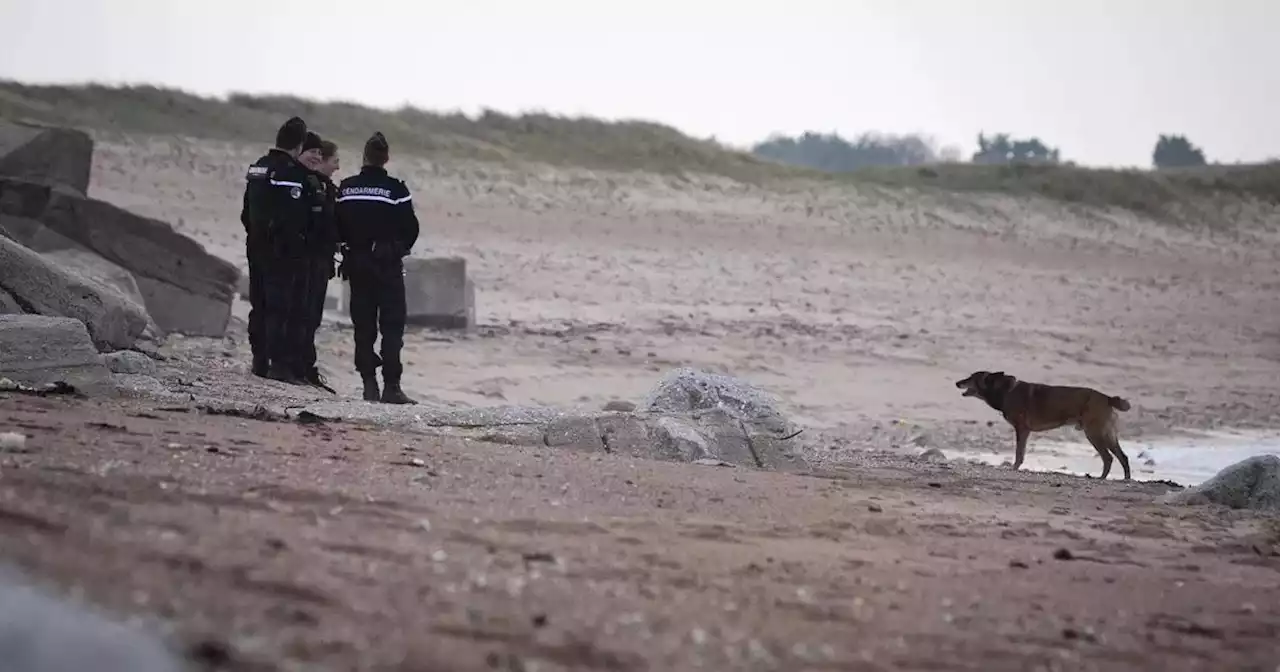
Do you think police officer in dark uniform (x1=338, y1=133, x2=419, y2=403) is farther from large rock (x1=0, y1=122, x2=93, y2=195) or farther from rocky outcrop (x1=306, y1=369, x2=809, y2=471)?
large rock (x1=0, y1=122, x2=93, y2=195)

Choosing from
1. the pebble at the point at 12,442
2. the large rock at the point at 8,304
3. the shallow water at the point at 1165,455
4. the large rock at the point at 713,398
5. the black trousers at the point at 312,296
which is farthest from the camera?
the shallow water at the point at 1165,455

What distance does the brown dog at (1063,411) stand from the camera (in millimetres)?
9961

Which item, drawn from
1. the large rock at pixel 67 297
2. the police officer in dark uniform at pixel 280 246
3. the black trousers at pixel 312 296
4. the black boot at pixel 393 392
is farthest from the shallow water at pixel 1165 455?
the large rock at pixel 67 297

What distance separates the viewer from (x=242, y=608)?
10.3 feet

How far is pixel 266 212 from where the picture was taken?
9141 millimetres

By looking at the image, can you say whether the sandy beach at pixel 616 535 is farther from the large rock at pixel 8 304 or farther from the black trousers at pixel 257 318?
the large rock at pixel 8 304

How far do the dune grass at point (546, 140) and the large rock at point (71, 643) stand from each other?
2565 cm

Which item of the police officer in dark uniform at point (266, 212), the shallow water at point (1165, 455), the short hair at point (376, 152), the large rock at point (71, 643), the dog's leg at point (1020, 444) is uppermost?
the short hair at point (376, 152)

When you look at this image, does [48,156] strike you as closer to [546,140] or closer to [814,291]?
[814,291]

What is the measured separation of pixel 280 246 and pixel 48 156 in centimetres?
425

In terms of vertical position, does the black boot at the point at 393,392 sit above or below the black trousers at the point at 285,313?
below

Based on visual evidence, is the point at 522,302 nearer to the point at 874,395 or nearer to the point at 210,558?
the point at 874,395

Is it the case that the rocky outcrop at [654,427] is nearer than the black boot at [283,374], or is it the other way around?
the rocky outcrop at [654,427]

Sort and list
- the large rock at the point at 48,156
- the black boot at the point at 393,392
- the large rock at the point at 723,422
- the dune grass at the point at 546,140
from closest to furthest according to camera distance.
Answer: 1. the large rock at the point at 723,422
2. the black boot at the point at 393,392
3. the large rock at the point at 48,156
4. the dune grass at the point at 546,140
